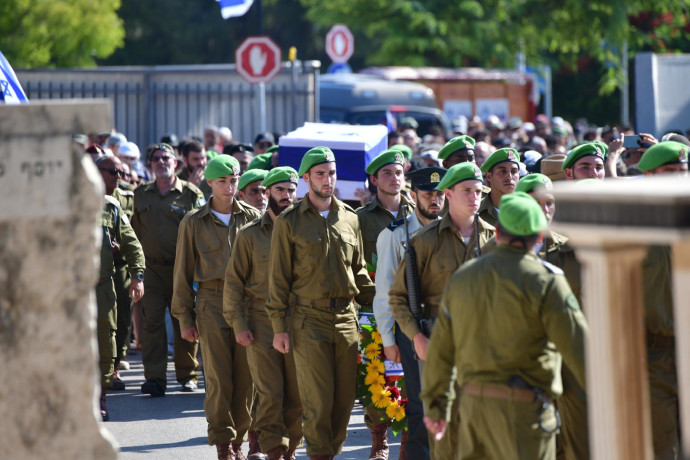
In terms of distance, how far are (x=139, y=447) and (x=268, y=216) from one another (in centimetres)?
207

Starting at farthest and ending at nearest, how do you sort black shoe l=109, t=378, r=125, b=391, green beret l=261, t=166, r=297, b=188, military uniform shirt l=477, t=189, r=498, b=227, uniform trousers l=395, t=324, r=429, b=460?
black shoe l=109, t=378, r=125, b=391
green beret l=261, t=166, r=297, b=188
military uniform shirt l=477, t=189, r=498, b=227
uniform trousers l=395, t=324, r=429, b=460

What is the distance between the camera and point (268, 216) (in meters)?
9.06

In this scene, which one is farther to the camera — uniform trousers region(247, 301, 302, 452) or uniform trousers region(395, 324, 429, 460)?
Answer: uniform trousers region(247, 301, 302, 452)

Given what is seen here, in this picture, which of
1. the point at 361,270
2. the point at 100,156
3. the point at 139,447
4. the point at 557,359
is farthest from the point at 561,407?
the point at 100,156

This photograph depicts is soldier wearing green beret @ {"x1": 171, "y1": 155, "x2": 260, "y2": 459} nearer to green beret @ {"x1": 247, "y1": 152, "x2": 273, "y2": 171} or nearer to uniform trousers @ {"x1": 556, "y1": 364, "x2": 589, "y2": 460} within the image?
green beret @ {"x1": 247, "y1": 152, "x2": 273, "y2": 171}

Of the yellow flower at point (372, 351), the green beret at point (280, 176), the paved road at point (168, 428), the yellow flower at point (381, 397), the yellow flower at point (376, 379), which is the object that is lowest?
the paved road at point (168, 428)

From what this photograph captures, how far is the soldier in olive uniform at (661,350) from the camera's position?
6.95 meters

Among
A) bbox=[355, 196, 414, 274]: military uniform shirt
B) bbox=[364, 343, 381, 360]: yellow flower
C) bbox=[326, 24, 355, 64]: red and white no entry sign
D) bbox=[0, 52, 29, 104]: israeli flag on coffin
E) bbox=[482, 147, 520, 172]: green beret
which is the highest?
bbox=[326, 24, 355, 64]: red and white no entry sign

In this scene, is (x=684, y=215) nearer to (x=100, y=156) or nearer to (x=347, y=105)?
(x=100, y=156)

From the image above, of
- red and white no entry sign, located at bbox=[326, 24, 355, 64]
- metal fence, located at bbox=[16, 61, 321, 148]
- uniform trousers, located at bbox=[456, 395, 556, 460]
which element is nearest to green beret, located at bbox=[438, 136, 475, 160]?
uniform trousers, located at bbox=[456, 395, 556, 460]

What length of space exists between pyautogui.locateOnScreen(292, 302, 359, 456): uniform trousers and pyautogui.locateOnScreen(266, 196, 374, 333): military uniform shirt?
0.12 m

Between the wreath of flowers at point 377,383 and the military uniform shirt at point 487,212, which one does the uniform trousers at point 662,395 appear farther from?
the military uniform shirt at point 487,212

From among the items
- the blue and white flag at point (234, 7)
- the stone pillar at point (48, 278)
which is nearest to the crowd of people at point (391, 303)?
the stone pillar at point (48, 278)

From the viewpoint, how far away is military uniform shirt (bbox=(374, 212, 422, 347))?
7.94 metres
